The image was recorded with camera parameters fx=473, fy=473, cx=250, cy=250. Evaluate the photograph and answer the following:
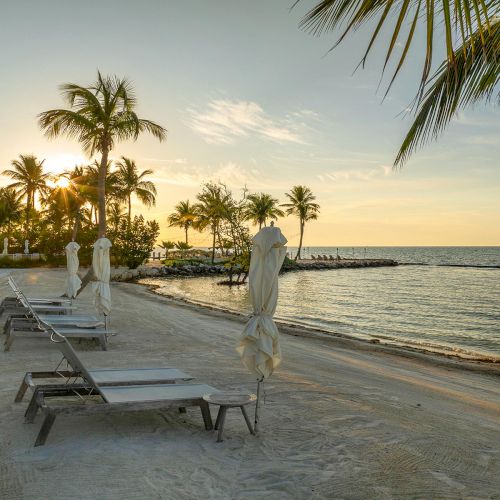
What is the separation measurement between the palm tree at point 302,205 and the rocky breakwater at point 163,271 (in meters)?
19.6

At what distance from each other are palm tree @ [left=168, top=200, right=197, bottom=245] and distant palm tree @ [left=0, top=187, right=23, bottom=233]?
690 inches

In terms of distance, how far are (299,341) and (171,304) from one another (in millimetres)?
7525

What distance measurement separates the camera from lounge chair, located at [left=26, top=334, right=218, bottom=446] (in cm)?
403

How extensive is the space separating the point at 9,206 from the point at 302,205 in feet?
110

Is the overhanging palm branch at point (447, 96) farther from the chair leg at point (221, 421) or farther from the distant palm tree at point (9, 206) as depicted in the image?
the distant palm tree at point (9, 206)

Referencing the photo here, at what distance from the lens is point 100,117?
1927 cm

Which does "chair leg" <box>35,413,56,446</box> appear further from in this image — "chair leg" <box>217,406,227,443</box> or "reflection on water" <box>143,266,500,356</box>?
"reflection on water" <box>143,266,500,356</box>

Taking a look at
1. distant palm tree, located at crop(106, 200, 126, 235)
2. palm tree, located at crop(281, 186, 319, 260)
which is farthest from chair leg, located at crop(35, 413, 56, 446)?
palm tree, located at crop(281, 186, 319, 260)

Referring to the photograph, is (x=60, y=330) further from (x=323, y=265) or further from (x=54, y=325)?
(x=323, y=265)

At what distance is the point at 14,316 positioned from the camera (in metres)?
9.66

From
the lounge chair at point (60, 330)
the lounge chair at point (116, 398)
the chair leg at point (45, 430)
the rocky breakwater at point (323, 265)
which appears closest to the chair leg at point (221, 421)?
the lounge chair at point (116, 398)

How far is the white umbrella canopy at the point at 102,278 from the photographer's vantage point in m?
9.57

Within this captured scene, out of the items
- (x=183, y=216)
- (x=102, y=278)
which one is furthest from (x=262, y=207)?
(x=102, y=278)

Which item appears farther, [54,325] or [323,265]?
[323,265]
